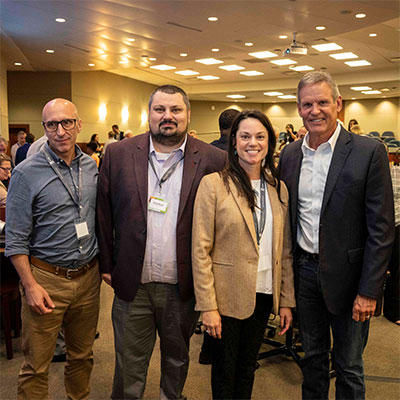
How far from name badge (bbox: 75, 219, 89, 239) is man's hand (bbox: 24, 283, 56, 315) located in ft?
0.97

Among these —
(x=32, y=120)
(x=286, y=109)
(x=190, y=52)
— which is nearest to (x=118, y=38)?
(x=190, y=52)

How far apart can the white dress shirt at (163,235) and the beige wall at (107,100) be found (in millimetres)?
12227

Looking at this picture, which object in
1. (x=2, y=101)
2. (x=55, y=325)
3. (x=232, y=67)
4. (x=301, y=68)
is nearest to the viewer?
(x=55, y=325)

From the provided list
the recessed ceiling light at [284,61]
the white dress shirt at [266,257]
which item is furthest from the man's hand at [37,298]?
the recessed ceiling light at [284,61]

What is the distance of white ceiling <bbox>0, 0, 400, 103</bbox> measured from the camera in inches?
259

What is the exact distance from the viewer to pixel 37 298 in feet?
6.34

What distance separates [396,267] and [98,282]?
2.59 m

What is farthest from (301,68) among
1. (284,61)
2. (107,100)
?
(107,100)

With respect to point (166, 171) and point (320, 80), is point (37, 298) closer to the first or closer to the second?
point (166, 171)

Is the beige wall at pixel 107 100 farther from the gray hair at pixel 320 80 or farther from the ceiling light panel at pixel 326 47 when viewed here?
the gray hair at pixel 320 80

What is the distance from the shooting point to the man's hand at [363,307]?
5.98 feet

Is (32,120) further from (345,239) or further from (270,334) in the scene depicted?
(345,239)

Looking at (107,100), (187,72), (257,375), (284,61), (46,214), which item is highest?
(284,61)

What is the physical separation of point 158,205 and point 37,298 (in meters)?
0.70
